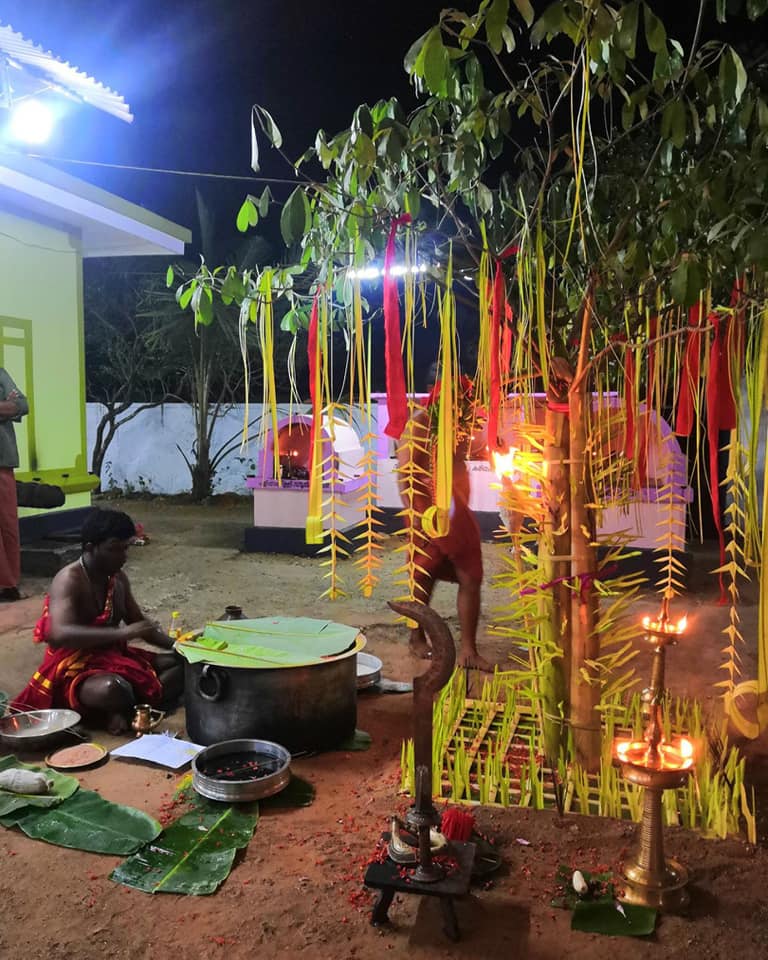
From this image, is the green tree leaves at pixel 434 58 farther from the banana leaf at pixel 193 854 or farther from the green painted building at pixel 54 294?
the green painted building at pixel 54 294

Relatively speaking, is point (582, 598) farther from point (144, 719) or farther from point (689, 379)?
point (144, 719)

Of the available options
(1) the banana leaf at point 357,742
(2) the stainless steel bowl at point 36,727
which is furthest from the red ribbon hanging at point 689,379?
(2) the stainless steel bowl at point 36,727

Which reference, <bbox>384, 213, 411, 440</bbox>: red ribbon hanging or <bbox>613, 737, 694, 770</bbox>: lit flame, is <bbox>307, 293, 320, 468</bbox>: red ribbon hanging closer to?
<bbox>384, 213, 411, 440</bbox>: red ribbon hanging

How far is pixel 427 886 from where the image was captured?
7.40 ft

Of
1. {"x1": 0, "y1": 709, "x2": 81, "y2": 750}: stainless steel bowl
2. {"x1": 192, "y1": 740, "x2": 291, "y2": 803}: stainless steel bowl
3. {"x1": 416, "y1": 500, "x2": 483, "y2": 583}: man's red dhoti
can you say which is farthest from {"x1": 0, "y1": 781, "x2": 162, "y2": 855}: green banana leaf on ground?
{"x1": 416, "y1": 500, "x2": 483, "y2": 583}: man's red dhoti

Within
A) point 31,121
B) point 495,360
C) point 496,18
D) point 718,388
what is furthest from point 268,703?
point 31,121

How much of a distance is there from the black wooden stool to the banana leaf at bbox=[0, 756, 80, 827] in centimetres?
148

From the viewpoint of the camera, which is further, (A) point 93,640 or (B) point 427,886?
(A) point 93,640

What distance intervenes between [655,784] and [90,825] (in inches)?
82.2

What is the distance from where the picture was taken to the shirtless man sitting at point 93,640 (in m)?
3.91

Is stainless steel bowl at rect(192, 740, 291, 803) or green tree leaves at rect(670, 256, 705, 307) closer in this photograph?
green tree leaves at rect(670, 256, 705, 307)

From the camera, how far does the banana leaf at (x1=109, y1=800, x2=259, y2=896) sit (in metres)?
2.62

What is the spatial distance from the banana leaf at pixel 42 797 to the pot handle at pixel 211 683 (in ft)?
2.09

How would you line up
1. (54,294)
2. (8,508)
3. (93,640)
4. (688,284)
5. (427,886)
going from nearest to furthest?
(688,284), (427,886), (93,640), (8,508), (54,294)
